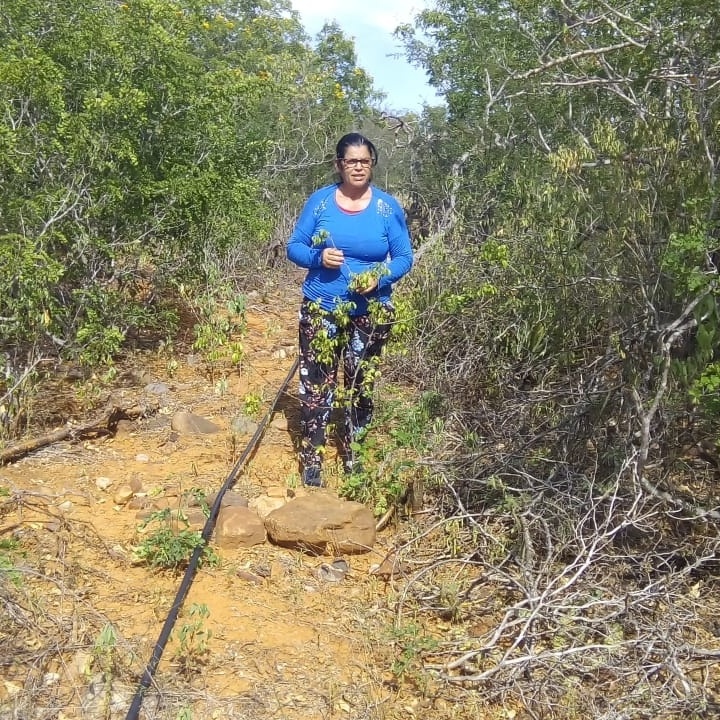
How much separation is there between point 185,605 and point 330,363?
136 centimetres

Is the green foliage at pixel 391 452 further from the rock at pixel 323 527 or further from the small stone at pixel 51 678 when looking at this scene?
the small stone at pixel 51 678

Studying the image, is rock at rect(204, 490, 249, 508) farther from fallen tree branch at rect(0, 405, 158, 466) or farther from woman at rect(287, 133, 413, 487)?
fallen tree branch at rect(0, 405, 158, 466)

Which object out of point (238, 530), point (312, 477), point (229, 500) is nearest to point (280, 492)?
point (312, 477)

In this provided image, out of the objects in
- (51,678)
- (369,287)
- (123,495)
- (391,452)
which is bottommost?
(51,678)

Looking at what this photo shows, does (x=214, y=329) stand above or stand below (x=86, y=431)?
above

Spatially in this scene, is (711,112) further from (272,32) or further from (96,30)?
(272,32)

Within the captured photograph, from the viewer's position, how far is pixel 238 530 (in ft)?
10.8

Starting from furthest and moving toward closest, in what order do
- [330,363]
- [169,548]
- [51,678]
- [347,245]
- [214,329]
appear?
[214,329]
[330,363]
[347,245]
[169,548]
[51,678]

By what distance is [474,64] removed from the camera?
833 cm

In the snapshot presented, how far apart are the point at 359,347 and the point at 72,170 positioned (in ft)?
7.49

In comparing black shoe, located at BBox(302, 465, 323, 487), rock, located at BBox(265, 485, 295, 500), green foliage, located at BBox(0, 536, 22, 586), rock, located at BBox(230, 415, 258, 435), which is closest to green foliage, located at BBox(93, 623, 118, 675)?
green foliage, located at BBox(0, 536, 22, 586)

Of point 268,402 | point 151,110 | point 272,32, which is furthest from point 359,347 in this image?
point 272,32

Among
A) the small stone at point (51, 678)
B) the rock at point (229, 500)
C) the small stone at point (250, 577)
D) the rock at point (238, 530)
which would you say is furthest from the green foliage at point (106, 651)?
the rock at point (229, 500)

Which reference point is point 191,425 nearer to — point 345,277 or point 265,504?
point 265,504
